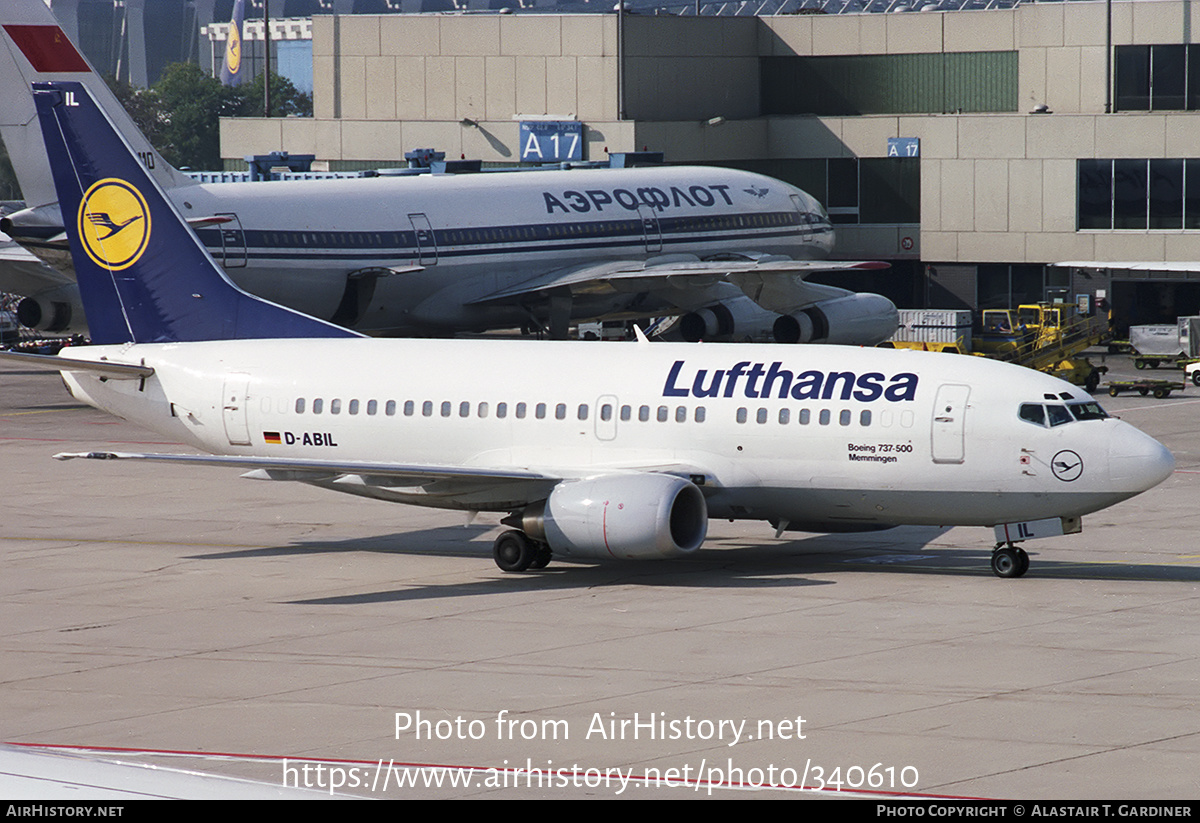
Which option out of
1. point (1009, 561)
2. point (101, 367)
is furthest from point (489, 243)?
point (1009, 561)

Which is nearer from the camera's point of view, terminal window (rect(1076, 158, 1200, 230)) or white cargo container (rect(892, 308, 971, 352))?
white cargo container (rect(892, 308, 971, 352))

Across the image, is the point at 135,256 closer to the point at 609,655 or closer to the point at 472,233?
the point at 609,655

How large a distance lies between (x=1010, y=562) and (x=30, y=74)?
3633cm

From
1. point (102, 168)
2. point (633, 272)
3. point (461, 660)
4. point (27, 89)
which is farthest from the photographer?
point (633, 272)

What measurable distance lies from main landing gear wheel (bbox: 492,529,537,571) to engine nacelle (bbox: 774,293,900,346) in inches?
1301

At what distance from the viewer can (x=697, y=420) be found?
29.8m

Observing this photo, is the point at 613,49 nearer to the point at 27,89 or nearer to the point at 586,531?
the point at 27,89

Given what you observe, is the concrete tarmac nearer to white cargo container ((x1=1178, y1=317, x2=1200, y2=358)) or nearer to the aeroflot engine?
the aeroflot engine

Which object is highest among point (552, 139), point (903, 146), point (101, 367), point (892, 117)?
point (892, 117)

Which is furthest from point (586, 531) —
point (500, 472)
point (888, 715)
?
point (888, 715)

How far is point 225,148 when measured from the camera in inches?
3760

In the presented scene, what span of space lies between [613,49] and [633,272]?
76.1 feet

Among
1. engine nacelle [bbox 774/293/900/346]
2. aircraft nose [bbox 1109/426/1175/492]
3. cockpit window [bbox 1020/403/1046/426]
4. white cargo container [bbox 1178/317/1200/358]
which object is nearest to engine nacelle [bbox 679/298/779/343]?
engine nacelle [bbox 774/293/900/346]

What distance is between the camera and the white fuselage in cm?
2816
